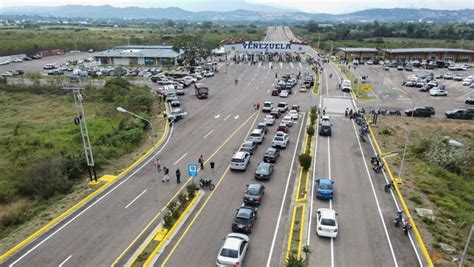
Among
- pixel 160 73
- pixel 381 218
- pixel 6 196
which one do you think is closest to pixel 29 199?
pixel 6 196

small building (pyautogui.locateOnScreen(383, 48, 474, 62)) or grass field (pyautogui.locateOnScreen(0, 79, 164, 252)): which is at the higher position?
small building (pyautogui.locateOnScreen(383, 48, 474, 62))

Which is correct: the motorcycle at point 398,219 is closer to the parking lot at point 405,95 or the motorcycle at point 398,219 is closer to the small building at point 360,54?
the parking lot at point 405,95

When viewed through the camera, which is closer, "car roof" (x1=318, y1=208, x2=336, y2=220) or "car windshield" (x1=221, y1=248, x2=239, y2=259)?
"car windshield" (x1=221, y1=248, x2=239, y2=259)

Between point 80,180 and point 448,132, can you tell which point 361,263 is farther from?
point 448,132

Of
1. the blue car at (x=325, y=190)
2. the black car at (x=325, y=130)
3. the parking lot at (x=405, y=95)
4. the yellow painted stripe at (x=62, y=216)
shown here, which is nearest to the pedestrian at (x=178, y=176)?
the yellow painted stripe at (x=62, y=216)

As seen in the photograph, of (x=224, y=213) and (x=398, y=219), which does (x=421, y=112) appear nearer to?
(x=398, y=219)

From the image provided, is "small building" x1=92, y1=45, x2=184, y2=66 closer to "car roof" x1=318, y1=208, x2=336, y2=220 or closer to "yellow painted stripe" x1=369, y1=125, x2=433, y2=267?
"yellow painted stripe" x1=369, y1=125, x2=433, y2=267

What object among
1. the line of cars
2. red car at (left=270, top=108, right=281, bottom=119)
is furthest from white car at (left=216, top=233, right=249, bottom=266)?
red car at (left=270, top=108, right=281, bottom=119)
